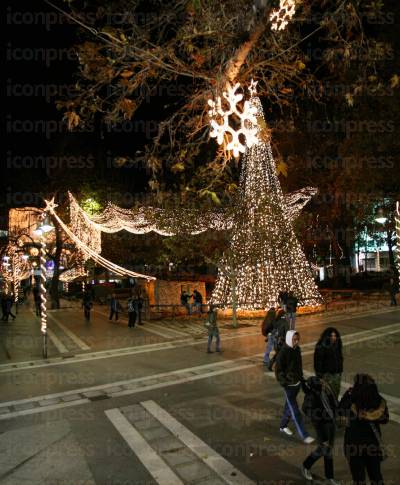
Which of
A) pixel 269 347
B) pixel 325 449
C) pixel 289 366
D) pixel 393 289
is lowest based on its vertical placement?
pixel 325 449

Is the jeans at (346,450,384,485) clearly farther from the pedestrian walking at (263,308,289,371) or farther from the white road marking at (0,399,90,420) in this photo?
the white road marking at (0,399,90,420)

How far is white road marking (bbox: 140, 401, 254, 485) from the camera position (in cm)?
530

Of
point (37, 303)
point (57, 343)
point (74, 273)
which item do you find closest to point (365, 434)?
point (57, 343)

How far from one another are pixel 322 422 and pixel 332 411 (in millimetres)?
193

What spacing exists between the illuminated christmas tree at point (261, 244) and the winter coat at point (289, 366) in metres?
12.3

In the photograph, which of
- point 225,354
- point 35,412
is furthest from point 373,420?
point 225,354

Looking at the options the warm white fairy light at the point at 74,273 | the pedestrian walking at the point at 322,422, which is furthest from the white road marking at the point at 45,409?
the warm white fairy light at the point at 74,273

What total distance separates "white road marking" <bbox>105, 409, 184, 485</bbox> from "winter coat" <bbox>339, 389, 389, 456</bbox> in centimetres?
201

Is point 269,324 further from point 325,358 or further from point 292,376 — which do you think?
point 292,376

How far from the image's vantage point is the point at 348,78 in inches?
664

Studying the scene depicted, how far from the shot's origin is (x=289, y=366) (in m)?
6.43

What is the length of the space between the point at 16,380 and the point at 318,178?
75.3ft

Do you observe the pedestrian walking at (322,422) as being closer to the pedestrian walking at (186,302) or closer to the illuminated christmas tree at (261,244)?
the illuminated christmas tree at (261,244)

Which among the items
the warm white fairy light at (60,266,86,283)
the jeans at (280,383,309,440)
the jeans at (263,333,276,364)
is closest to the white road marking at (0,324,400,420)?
the jeans at (263,333,276,364)
